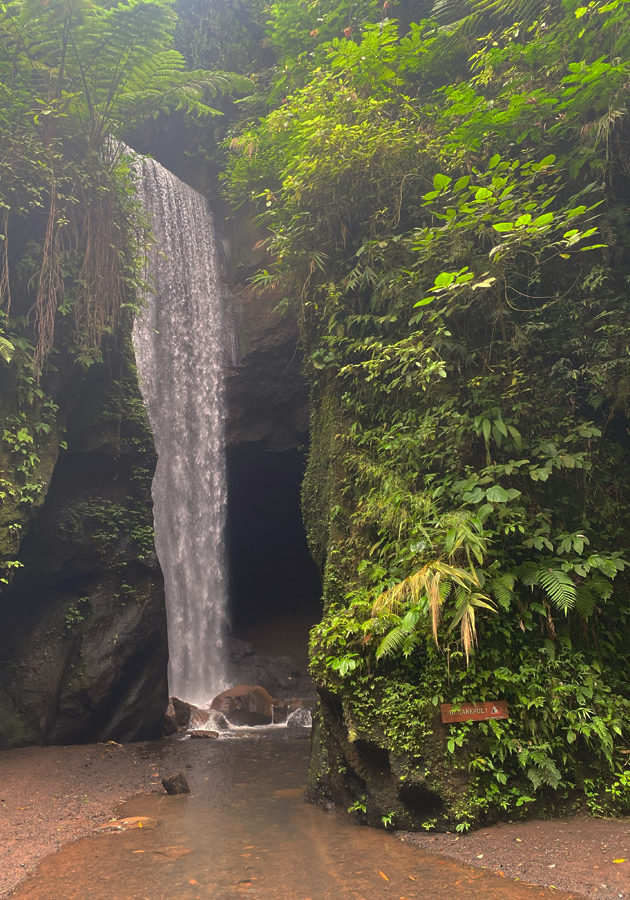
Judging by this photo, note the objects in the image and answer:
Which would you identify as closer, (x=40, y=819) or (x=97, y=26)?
(x=40, y=819)

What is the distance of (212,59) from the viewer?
1587cm

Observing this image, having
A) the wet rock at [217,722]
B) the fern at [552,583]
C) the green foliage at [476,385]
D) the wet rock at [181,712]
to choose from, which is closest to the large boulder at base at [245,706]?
the wet rock at [217,722]

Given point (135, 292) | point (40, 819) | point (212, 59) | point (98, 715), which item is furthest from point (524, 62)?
point (212, 59)

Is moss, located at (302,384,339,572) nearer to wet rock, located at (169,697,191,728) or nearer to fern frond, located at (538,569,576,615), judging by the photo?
fern frond, located at (538,569,576,615)

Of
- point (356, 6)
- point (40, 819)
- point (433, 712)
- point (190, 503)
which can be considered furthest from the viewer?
point (190, 503)

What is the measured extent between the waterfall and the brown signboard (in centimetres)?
901

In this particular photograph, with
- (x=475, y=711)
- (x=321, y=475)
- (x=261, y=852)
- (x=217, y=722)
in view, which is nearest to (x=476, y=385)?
(x=321, y=475)

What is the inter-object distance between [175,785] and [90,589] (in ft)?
12.6

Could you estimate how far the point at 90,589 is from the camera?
912cm

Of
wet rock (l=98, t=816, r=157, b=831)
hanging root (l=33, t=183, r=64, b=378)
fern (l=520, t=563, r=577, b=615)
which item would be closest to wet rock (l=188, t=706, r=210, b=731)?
wet rock (l=98, t=816, r=157, b=831)

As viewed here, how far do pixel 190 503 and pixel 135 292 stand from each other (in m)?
5.01

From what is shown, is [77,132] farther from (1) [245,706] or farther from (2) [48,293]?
(1) [245,706]

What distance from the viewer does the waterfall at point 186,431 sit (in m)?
12.5

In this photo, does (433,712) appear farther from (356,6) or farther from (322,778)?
(356,6)
